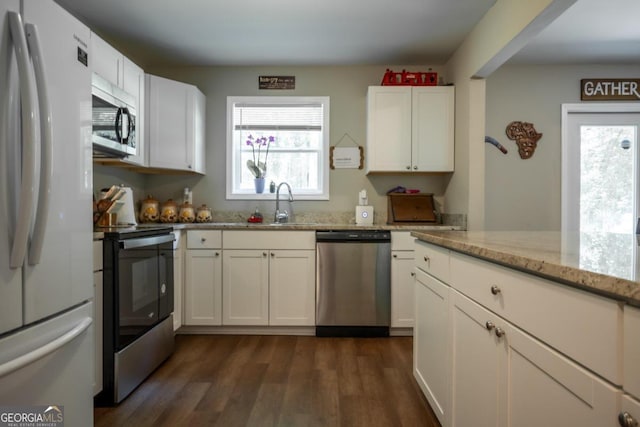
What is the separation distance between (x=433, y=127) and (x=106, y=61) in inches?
104

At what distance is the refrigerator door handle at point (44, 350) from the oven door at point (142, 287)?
61 centimetres

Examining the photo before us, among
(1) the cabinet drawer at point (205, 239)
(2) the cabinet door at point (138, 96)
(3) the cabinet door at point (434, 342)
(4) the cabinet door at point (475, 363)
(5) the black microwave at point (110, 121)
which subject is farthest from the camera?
(1) the cabinet drawer at point (205, 239)

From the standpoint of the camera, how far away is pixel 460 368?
130 centimetres

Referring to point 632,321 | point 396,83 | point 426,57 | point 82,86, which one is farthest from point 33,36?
point 426,57

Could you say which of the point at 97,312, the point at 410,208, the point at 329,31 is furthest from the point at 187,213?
the point at 410,208

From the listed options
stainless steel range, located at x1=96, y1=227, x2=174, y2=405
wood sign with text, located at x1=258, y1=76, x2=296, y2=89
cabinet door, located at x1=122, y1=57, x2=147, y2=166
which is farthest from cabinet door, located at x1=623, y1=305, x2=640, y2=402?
wood sign with text, located at x1=258, y1=76, x2=296, y2=89

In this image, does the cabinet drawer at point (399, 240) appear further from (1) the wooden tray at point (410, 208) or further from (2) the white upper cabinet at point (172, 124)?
(2) the white upper cabinet at point (172, 124)

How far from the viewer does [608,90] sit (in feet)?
11.0

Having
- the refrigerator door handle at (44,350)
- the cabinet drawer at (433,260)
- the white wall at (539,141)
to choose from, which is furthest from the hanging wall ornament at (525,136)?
the refrigerator door handle at (44,350)

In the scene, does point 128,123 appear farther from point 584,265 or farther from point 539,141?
point 539,141

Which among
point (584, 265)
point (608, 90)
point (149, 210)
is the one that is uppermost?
point (608, 90)

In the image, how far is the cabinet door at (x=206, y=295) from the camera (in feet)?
9.34

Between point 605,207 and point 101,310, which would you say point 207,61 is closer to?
point 101,310

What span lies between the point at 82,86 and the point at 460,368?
1.82 metres
